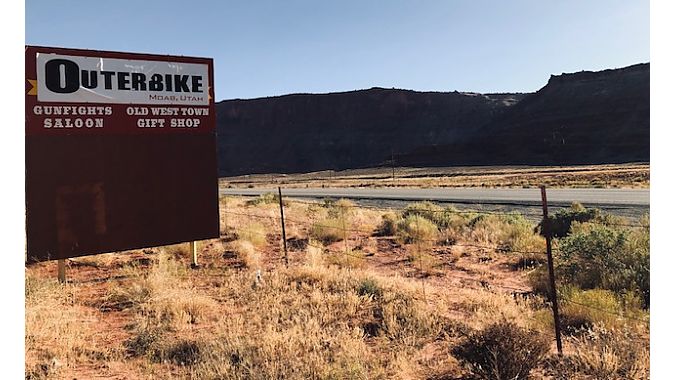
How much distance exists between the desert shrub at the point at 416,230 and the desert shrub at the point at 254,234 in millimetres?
3720

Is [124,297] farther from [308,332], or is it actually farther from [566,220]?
[566,220]

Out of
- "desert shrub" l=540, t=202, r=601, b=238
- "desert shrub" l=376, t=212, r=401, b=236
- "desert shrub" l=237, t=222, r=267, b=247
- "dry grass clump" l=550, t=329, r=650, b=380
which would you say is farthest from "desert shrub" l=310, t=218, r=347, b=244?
"dry grass clump" l=550, t=329, r=650, b=380

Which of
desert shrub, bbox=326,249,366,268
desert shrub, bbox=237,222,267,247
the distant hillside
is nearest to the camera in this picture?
desert shrub, bbox=326,249,366,268

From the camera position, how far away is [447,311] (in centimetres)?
671

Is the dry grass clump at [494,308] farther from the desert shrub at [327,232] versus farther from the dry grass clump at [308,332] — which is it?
the desert shrub at [327,232]

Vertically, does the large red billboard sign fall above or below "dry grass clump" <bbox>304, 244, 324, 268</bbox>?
above

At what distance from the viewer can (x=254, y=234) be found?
12719 millimetres

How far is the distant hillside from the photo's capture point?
76.3m

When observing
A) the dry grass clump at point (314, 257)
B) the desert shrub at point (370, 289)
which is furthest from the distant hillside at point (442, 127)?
the desert shrub at point (370, 289)

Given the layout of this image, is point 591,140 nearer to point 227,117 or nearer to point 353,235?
point 353,235

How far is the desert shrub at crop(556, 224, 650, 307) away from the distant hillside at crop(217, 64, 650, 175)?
215 feet

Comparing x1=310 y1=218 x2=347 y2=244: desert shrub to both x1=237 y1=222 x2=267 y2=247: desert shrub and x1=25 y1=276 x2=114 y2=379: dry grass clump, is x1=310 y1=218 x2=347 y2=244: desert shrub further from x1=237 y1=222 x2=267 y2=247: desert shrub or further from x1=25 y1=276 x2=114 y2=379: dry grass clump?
x1=25 y1=276 x2=114 y2=379: dry grass clump

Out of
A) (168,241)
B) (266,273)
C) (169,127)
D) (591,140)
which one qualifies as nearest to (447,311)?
(266,273)

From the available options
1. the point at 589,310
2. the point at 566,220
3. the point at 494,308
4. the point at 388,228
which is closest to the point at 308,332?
the point at 494,308
